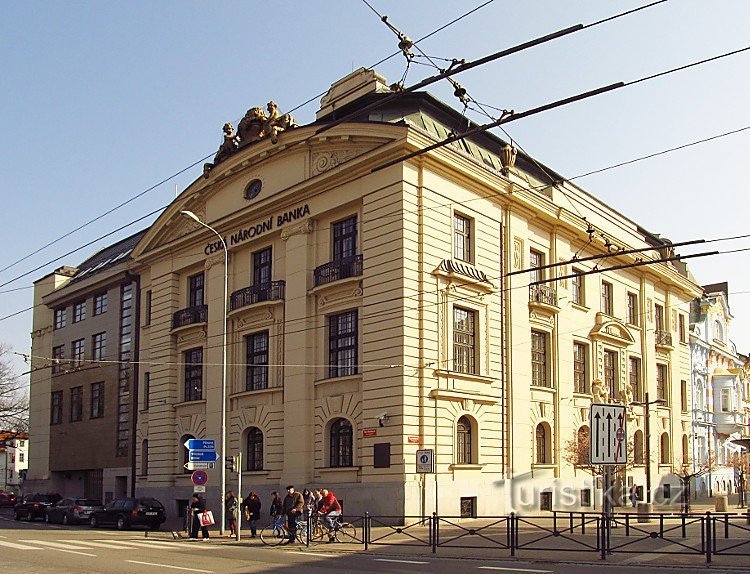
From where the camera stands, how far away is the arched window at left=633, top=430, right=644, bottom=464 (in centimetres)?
4584

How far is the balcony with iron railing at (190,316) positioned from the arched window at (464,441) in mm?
13965

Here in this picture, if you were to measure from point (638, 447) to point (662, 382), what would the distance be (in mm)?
5746

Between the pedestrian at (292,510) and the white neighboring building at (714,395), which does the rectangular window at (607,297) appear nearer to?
the white neighboring building at (714,395)

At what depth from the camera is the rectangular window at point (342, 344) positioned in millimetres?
33562

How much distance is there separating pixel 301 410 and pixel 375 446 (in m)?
4.38

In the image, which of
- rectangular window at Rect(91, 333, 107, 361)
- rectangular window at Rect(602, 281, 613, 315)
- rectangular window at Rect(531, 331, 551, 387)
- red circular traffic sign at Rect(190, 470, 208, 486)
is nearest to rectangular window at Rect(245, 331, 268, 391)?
red circular traffic sign at Rect(190, 470, 208, 486)

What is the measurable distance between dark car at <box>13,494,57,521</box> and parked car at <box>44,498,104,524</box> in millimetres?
2564

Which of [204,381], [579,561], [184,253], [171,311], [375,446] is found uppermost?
[184,253]

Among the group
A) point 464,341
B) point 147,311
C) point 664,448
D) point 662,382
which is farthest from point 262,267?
point 664,448

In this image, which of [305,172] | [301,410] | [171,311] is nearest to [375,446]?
[301,410]

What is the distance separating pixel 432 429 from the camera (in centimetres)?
3119

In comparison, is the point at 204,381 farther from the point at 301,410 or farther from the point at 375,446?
the point at 375,446

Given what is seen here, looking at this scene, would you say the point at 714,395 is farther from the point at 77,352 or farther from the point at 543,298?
the point at 77,352

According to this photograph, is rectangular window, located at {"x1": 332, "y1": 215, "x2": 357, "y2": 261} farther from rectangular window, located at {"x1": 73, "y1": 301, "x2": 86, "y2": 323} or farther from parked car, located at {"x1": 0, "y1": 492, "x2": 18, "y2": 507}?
parked car, located at {"x1": 0, "y1": 492, "x2": 18, "y2": 507}
